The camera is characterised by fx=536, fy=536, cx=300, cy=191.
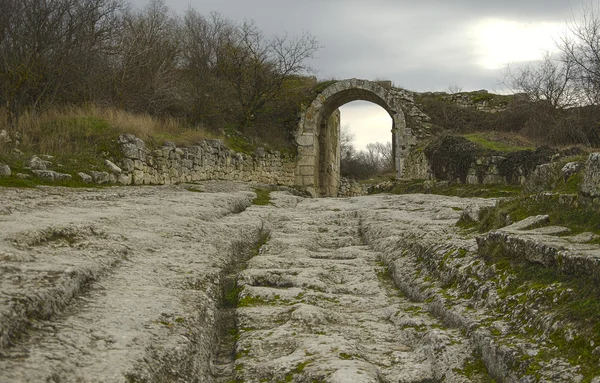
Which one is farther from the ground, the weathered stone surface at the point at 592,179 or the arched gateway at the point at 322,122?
the arched gateway at the point at 322,122

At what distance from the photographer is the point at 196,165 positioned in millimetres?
16078

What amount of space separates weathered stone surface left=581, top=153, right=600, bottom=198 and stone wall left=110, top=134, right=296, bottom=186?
30.3ft

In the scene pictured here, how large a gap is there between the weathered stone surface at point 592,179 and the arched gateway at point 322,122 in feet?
56.8

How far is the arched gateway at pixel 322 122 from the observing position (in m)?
22.2

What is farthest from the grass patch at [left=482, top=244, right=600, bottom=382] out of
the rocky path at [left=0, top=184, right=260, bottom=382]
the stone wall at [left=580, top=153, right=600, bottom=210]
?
the rocky path at [left=0, top=184, right=260, bottom=382]

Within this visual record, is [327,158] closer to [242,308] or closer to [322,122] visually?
[322,122]

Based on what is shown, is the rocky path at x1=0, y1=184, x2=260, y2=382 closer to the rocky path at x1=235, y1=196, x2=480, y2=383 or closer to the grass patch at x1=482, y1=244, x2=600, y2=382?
the rocky path at x1=235, y1=196, x2=480, y2=383

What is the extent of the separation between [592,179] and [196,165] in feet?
42.1

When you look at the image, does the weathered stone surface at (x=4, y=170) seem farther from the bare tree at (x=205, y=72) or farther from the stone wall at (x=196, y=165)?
the bare tree at (x=205, y=72)

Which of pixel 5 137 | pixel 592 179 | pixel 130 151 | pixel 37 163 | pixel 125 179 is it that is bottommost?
pixel 125 179

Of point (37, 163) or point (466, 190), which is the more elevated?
point (37, 163)

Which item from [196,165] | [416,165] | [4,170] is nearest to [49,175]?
[4,170]

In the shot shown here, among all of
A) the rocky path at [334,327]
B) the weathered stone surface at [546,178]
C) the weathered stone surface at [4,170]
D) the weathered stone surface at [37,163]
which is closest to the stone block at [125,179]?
the weathered stone surface at [37,163]

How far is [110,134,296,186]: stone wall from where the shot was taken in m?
12.5
